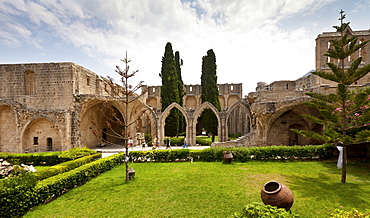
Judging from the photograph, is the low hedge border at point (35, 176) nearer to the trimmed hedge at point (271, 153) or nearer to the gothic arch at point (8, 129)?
the trimmed hedge at point (271, 153)

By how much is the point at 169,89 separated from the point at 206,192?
18183mm

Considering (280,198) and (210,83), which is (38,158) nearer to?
(280,198)

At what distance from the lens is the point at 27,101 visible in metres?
16.1

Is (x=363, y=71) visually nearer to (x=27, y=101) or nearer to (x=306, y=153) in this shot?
(x=306, y=153)

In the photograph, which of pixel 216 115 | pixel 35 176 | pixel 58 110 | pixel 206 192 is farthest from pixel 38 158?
pixel 216 115

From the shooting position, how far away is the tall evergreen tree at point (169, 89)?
74.7 feet

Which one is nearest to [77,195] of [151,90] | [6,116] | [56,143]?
[56,143]

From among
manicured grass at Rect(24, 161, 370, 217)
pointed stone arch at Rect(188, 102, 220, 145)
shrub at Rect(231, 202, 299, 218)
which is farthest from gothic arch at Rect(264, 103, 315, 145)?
shrub at Rect(231, 202, 299, 218)

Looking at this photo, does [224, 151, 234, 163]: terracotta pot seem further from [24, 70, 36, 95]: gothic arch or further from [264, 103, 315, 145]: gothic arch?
[24, 70, 36, 95]: gothic arch

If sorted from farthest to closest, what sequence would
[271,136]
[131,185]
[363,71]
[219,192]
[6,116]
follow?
1. [6,116]
2. [271,136]
3. [131,185]
4. [363,71]
5. [219,192]

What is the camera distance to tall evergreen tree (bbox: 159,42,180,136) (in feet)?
74.7

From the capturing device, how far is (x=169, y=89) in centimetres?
2325

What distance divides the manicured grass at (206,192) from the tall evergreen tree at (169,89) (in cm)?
1353

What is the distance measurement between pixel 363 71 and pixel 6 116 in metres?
24.4
